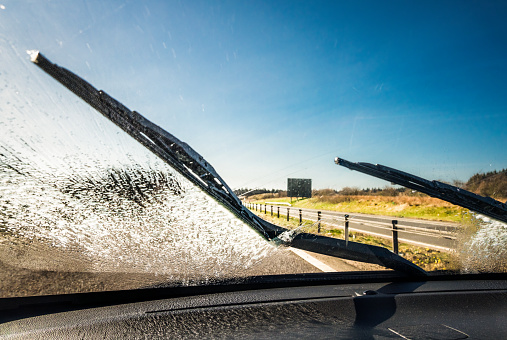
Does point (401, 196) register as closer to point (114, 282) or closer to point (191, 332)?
point (191, 332)

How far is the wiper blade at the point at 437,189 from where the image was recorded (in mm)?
2721

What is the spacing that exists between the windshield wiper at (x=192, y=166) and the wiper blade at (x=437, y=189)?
30.9 inches

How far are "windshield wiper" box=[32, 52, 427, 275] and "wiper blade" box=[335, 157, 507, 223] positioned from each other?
2.57ft

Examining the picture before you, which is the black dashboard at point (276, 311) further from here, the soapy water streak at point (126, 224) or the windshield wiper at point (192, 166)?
the soapy water streak at point (126, 224)

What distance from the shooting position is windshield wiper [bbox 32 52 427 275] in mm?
2012

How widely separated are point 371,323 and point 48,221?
2.88 metres

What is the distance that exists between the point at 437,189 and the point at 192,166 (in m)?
2.14

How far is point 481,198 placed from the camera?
2738mm

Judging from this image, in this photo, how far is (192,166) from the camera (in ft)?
7.94

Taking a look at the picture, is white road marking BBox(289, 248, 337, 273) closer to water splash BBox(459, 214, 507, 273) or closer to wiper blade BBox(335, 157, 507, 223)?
water splash BBox(459, 214, 507, 273)

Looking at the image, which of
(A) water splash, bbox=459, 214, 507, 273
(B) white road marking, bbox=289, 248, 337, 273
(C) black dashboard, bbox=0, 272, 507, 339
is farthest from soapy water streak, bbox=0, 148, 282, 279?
(A) water splash, bbox=459, 214, 507, 273

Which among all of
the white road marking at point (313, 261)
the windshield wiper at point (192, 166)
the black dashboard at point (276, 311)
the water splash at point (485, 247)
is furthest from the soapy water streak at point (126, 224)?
the water splash at point (485, 247)

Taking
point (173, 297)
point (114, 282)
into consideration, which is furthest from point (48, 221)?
point (173, 297)

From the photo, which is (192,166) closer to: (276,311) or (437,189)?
(276,311)
